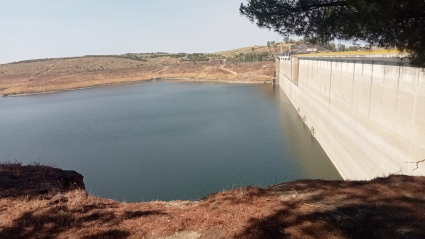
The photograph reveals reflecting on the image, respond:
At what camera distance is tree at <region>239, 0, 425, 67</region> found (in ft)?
14.6

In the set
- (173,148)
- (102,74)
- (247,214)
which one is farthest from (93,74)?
(247,214)

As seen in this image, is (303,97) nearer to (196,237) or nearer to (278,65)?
(196,237)

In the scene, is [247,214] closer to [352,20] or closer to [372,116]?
[352,20]

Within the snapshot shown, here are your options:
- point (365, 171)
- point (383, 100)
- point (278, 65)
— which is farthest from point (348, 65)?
point (278, 65)

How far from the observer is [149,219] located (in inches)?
184

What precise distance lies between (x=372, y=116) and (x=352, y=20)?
23.0 ft

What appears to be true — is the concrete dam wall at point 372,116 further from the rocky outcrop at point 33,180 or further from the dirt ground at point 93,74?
the dirt ground at point 93,74

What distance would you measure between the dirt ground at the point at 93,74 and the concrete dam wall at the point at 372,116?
45.6 meters

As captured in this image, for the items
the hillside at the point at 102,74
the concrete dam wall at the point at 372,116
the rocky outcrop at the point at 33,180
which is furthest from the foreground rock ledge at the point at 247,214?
the hillside at the point at 102,74

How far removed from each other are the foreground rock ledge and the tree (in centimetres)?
256

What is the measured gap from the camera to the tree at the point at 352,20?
14.6ft

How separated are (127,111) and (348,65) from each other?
1127 inches

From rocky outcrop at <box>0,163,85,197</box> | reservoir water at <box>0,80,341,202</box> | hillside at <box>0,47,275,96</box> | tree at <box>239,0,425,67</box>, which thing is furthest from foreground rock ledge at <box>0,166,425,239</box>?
hillside at <box>0,47,275,96</box>

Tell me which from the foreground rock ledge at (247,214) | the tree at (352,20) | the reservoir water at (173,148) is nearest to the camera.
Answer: the foreground rock ledge at (247,214)
